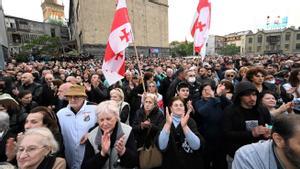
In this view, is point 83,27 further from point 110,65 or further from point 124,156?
point 124,156

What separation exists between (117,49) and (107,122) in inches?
109

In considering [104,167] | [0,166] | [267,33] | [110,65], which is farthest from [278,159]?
[267,33]

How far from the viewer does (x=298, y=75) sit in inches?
161

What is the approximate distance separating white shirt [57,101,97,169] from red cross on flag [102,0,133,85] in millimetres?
1816

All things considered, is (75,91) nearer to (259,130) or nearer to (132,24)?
(259,130)

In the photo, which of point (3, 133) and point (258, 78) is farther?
point (258, 78)

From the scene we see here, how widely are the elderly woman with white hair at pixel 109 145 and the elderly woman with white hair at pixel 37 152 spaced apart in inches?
12.7

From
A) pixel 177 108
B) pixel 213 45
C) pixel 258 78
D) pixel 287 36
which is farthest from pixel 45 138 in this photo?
pixel 213 45

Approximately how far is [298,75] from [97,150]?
150 inches

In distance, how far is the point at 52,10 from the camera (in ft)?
385

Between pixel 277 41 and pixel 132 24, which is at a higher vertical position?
pixel 132 24

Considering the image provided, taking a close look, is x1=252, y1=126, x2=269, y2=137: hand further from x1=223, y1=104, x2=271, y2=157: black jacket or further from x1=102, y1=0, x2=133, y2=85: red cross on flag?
x1=102, y1=0, x2=133, y2=85: red cross on flag

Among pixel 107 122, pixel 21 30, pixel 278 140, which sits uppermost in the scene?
pixel 21 30

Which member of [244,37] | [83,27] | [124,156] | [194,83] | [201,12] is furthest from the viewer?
[244,37]
